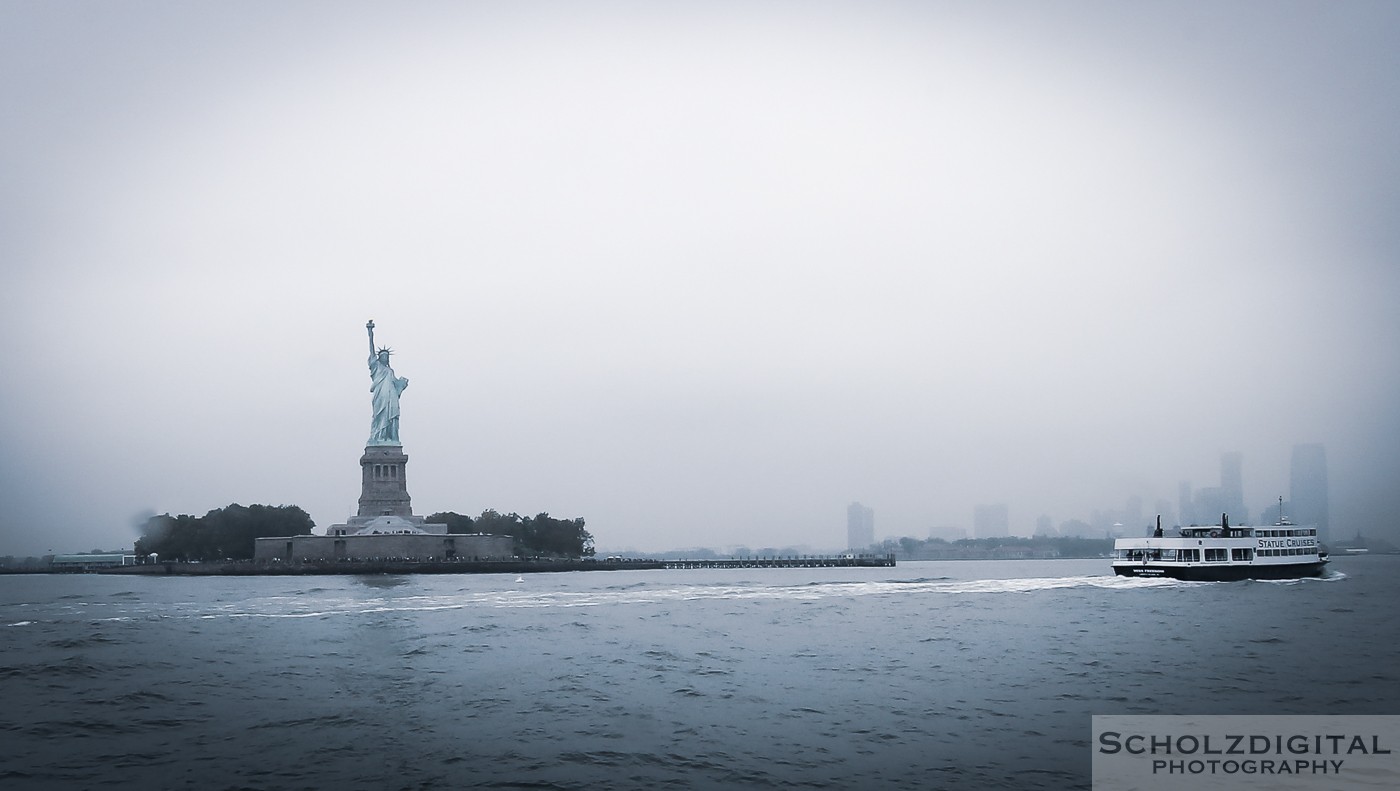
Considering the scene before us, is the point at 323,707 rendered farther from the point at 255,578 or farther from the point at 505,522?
the point at 505,522

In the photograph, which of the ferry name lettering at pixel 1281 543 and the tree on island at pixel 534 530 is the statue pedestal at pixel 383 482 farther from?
the ferry name lettering at pixel 1281 543

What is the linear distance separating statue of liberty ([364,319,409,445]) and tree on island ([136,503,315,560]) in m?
25.1

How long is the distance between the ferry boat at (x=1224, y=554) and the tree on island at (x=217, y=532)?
9351cm

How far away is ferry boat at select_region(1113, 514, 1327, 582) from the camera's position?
6838cm

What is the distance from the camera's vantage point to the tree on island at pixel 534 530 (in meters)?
138

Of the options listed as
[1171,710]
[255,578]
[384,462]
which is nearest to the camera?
[1171,710]

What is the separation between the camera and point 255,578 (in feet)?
323

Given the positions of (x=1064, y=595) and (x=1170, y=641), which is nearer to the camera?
(x=1170, y=641)

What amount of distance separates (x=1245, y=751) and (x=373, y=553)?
95.7 metres

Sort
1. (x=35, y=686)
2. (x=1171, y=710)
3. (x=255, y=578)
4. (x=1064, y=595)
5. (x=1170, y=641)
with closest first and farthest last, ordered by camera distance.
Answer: (x=1171, y=710), (x=35, y=686), (x=1170, y=641), (x=1064, y=595), (x=255, y=578)

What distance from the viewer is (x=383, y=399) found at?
10794cm

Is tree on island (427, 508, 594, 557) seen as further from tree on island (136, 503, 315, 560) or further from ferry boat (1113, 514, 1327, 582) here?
ferry boat (1113, 514, 1327, 582)

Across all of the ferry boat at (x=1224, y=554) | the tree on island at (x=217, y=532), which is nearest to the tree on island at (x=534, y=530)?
the tree on island at (x=217, y=532)

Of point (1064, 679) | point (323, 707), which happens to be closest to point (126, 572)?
point (323, 707)
